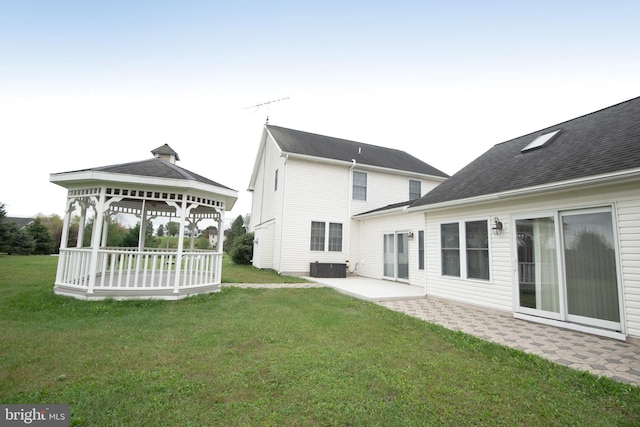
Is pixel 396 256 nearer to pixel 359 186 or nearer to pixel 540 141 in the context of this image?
pixel 359 186

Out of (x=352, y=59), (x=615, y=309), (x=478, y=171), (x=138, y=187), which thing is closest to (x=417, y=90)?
(x=352, y=59)

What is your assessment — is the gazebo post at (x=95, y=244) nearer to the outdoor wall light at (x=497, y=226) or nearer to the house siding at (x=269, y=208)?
the house siding at (x=269, y=208)

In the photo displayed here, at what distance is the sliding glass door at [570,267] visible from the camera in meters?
4.53

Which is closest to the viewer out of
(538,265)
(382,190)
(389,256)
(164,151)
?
(538,265)

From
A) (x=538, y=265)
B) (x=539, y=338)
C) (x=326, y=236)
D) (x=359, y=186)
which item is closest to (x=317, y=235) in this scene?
(x=326, y=236)

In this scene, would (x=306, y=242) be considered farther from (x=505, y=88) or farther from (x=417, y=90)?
(x=505, y=88)

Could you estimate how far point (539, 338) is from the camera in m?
4.42

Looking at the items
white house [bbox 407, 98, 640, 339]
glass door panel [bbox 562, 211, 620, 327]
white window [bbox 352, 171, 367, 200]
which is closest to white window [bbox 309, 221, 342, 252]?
white window [bbox 352, 171, 367, 200]

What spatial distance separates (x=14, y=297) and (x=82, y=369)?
550 cm

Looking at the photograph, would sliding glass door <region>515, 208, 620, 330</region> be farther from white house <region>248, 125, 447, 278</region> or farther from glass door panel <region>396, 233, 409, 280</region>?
white house <region>248, 125, 447, 278</region>

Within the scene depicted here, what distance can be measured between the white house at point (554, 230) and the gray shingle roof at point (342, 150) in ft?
22.7

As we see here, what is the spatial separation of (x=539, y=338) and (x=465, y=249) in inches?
114

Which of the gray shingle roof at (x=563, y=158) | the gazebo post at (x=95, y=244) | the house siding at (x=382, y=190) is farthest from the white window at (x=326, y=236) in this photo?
the gazebo post at (x=95, y=244)

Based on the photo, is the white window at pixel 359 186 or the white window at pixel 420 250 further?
the white window at pixel 359 186
